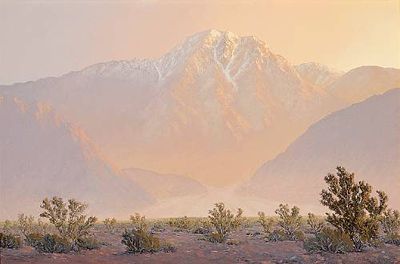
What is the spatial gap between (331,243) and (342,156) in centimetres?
14739

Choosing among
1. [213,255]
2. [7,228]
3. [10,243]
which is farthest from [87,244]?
[7,228]

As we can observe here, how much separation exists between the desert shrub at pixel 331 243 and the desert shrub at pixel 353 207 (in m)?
0.71

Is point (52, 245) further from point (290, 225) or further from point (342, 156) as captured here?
point (342, 156)

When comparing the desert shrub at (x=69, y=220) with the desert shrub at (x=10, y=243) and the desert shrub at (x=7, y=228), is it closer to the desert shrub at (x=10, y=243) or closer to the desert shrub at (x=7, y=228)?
the desert shrub at (x=10, y=243)

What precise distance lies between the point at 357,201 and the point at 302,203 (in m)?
141

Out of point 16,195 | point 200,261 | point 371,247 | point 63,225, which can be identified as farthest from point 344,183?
point 16,195

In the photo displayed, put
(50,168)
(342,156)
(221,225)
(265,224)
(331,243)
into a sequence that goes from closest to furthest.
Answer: (331,243)
(221,225)
(265,224)
(50,168)
(342,156)

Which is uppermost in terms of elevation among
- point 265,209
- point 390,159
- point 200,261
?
point 390,159

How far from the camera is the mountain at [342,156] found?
151750 millimetres

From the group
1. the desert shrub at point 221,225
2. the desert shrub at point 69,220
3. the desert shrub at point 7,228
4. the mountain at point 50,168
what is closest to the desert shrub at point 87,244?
the desert shrub at point 69,220

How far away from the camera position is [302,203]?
161250 mm

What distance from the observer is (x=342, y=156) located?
164125 millimetres

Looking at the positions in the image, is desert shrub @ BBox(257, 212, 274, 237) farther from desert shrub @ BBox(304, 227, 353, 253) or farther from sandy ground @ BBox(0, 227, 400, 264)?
desert shrub @ BBox(304, 227, 353, 253)

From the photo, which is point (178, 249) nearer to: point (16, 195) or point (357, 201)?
point (357, 201)
